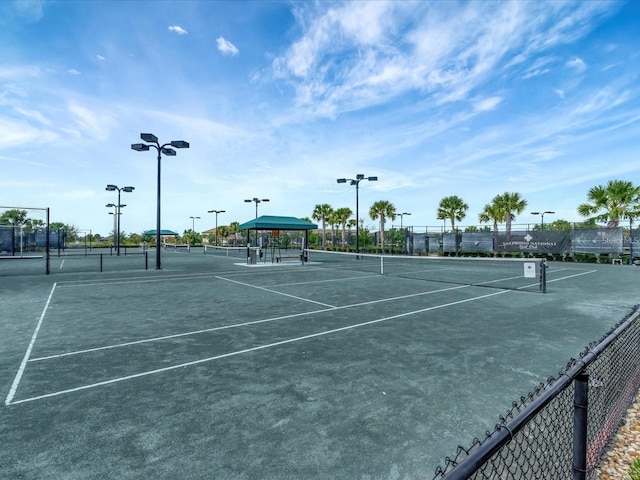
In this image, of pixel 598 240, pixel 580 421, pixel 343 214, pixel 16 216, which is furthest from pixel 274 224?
pixel 16 216

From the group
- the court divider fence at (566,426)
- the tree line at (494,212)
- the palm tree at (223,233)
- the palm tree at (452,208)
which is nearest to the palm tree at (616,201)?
the tree line at (494,212)

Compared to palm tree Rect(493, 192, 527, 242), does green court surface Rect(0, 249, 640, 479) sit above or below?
below

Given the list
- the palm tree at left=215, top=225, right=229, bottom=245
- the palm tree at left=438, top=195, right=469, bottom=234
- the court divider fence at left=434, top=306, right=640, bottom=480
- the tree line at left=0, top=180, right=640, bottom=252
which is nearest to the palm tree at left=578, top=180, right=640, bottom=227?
the tree line at left=0, top=180, right=640, bottom=252

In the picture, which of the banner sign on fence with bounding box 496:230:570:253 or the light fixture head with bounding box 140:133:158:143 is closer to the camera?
the light fixture head with bounding box 140:133:158:143

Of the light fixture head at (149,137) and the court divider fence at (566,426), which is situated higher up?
the light fixture head at (149,137)

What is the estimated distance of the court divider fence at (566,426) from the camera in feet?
5.31

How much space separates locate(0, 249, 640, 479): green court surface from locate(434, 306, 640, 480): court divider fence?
1.21 ft

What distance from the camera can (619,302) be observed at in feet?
33.3

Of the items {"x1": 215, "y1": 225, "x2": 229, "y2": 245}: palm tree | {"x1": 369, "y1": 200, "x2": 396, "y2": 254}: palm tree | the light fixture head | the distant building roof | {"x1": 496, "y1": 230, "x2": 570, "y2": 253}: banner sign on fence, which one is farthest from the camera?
{"x1": 215, "y1": 225, "x2": 229, "y2": 245}: palm tree

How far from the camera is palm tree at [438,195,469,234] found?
146ft

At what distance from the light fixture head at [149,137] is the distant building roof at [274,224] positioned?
903 cm

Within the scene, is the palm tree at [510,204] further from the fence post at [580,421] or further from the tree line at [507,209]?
the fence post at [580,421]

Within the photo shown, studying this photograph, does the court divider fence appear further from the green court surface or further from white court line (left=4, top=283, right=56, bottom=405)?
white court line (left=4, top=283, right=56, bottom=405)

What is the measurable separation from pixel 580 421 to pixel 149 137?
2040 centimetres
